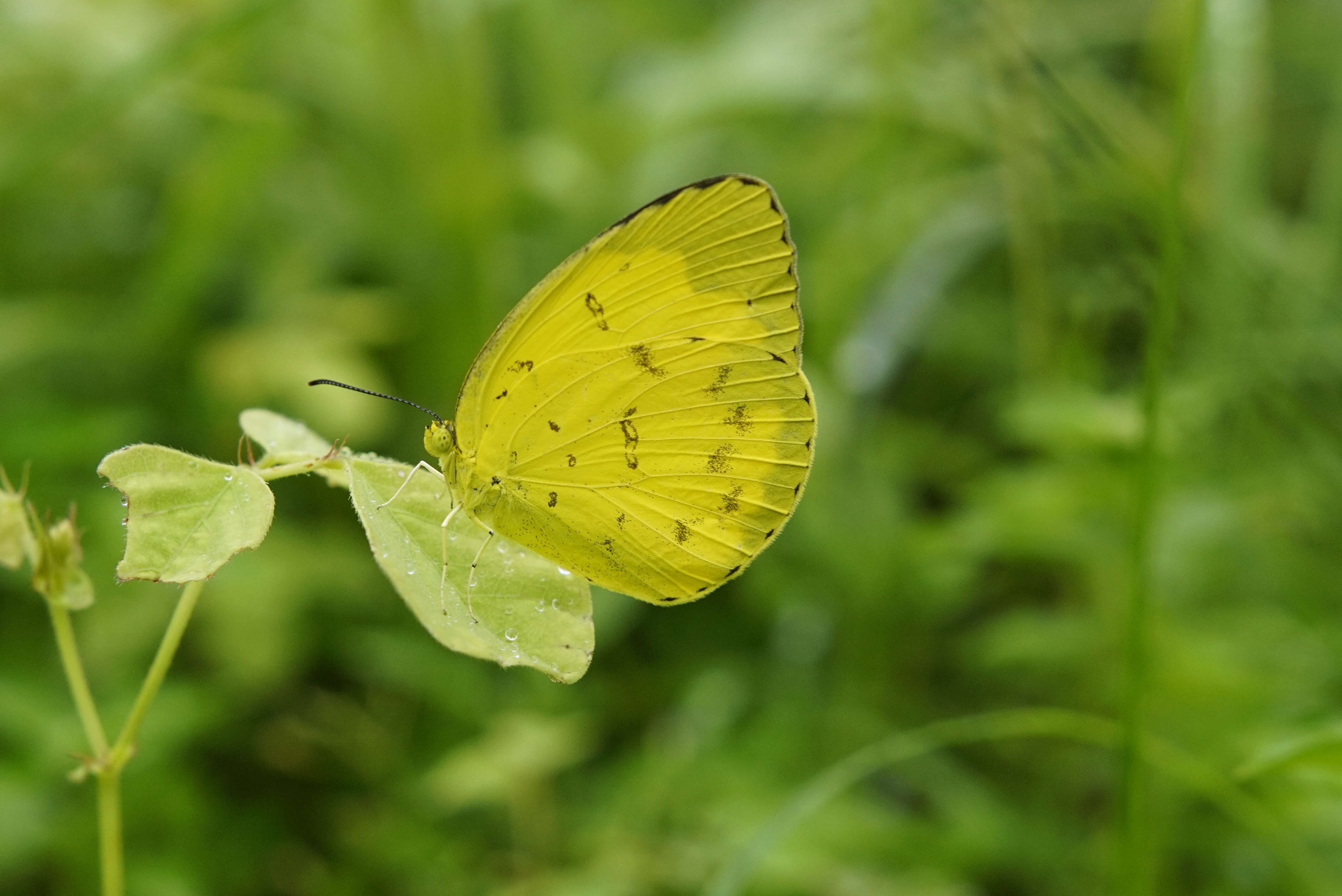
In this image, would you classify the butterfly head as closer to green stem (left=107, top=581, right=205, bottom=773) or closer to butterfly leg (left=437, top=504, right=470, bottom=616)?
butterfly leg (left=437, top=504, right=470, bottom=616)

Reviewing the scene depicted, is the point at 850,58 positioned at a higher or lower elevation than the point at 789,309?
higher

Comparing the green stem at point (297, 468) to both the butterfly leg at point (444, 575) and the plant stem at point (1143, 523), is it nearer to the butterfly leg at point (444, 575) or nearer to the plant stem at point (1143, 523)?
the butterfly leg at point (444, 575)

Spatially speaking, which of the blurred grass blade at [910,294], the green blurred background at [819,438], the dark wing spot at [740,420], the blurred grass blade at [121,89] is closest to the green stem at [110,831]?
the dark wing spot at [740,420]

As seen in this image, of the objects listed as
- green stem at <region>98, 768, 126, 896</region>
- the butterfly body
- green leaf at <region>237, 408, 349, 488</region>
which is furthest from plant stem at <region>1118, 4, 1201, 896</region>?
green stem at <region>98, 768, 126, 896</region>

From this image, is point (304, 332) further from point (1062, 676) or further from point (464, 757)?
point (1062, 676)

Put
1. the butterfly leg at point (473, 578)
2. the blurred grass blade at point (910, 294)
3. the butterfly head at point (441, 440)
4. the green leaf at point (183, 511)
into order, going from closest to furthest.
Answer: the green leaf at point (183, 511)
the butterfly leg at point (473, 578)
the butterfly head at point (441, 440)
the blurred grass blade at point (910, 294)

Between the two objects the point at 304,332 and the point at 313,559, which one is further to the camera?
the point at 304,332

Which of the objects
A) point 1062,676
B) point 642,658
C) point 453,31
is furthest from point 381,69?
point 1062,676
